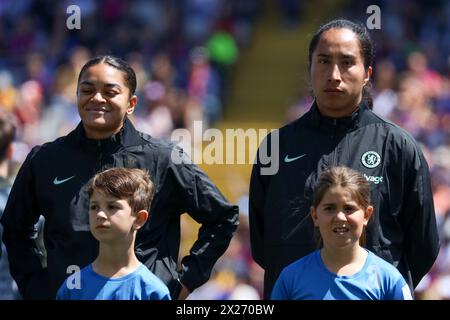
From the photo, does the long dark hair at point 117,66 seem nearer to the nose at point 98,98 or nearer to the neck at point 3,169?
the nose at point 98,98

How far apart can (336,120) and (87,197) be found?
116 cm

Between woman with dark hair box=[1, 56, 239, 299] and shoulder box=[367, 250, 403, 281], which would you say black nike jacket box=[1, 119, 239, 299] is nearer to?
woman with dark hair box=[1, 56, 239, 299]

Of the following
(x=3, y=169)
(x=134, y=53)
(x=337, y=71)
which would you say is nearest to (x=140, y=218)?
(x=337, y=71)

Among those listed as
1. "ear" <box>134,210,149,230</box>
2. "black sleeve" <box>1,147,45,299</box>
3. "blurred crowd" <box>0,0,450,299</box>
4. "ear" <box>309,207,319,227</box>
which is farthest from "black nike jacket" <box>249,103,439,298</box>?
"blurred crowd" <box>0,0,450,299</box>

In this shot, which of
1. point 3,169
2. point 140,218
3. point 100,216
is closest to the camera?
point 100,216

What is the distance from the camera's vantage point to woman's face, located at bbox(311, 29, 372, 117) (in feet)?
17.8

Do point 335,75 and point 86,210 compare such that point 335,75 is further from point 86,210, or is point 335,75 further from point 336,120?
point 86,210

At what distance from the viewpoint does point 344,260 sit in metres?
5.09

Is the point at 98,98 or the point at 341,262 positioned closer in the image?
the point at 341,262

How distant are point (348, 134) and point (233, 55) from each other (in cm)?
1161

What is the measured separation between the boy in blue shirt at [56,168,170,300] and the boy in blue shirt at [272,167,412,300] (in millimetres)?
572

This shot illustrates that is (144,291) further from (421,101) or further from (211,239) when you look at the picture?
(421,101)

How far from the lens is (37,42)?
679 inches
